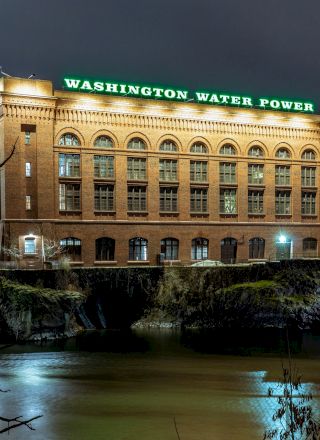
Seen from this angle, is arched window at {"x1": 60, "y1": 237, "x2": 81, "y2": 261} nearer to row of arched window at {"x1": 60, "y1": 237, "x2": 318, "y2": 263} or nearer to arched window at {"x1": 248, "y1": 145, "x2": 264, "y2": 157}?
row of arched window at {"x1": 60, "y1": 237, "x2": 318, "y2": 263}

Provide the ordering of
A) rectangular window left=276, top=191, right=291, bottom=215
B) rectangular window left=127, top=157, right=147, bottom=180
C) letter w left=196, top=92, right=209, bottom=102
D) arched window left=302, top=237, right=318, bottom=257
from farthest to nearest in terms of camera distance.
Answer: arched window left=302, top=237, right=318, bottom=257 → rectangular window left=276, top=191, right=291, bottom=215 → letter w left=196, top=92, right=209, bottom=102 → rectangular window left=127, top=157, right=147, bottom=180

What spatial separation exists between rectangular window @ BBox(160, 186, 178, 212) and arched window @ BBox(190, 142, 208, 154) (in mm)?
4819

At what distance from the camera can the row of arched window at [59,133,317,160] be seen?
2390 inches

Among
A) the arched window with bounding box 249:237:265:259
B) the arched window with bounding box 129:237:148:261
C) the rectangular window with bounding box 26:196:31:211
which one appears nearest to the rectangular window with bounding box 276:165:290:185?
the arched window with bounding box 249:237:265:259

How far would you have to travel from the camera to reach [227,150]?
220 ft

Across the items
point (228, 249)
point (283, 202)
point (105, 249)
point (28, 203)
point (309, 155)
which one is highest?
point (309, 155)

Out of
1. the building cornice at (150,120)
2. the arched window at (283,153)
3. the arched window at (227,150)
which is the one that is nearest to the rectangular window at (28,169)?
the building cornice at (150,120)

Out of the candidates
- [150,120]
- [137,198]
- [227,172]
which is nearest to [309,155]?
[227,172]

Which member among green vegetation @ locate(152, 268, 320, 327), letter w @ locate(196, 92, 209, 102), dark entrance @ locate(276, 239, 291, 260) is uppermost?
letter w @ locate(196, 92, 209, 102)

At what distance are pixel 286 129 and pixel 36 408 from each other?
51149 mm

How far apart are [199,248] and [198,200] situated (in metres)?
5.42

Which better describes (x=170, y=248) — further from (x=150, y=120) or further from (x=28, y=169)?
(x=28, y=169)

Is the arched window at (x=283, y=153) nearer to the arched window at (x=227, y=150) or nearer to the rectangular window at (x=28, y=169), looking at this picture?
the arched window at (x=227, y=150)

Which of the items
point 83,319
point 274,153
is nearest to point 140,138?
point 274,153
